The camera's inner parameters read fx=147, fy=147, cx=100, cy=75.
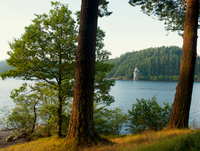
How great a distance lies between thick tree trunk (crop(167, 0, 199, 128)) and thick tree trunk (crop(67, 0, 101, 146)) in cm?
373

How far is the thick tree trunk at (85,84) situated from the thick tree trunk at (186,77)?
3.73m

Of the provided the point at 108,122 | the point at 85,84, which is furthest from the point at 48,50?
the point at 108,122

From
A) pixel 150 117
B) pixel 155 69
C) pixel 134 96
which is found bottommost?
pixel 134 96

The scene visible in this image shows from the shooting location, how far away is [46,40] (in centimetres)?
905

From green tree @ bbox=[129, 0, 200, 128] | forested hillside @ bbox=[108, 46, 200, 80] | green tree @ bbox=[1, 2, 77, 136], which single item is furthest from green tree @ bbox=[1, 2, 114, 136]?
forested hillside @ bbox=[108, 46, 200, 80]

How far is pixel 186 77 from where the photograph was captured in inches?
242

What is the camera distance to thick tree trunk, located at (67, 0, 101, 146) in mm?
4328

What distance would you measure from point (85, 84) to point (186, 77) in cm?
440

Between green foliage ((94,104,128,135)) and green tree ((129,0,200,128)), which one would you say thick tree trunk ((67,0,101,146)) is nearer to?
green tree ((129,0,200,128))

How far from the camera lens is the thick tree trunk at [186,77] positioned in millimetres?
6133

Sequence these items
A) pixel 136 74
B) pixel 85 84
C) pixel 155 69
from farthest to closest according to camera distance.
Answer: pixel 155 69 → pixel 136 74 → pixel 85 84

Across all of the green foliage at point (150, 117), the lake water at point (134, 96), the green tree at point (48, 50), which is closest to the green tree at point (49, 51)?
the green tree at point (48, 50)

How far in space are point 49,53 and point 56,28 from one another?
5.36 ft

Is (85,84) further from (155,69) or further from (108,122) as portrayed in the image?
(155,69)
